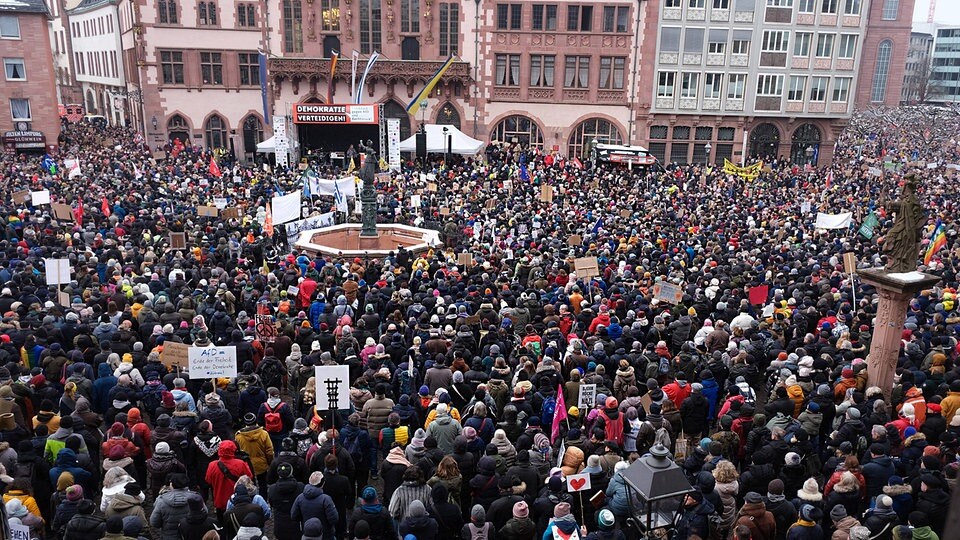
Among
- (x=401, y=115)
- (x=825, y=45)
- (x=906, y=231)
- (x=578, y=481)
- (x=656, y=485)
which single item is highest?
(x=825, y=45)

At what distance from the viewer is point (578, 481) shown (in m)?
8.49

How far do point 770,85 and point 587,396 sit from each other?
41321mm

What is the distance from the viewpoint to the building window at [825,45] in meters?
45.8

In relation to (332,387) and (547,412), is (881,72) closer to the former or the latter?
(547,412)

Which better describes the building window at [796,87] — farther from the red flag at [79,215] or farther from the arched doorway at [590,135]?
the red flag at [79,215]

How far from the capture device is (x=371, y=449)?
9883 mm

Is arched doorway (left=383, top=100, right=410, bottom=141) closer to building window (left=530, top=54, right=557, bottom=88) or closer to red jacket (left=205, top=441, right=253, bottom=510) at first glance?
building window (left=530, top=54, right=557, bottom=88)

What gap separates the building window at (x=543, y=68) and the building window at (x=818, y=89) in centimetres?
1594

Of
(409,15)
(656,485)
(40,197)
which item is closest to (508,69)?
(409,15)

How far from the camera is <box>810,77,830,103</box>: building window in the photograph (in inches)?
1827

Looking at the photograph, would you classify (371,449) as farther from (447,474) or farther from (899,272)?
(899,272)

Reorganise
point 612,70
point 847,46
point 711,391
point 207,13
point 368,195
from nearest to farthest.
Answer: point 711,391 → point 368,195 → point 207,13 → point 847,46 → point 612,70

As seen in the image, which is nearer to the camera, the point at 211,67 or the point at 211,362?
the point at 211,362

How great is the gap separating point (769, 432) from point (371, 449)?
522cm
